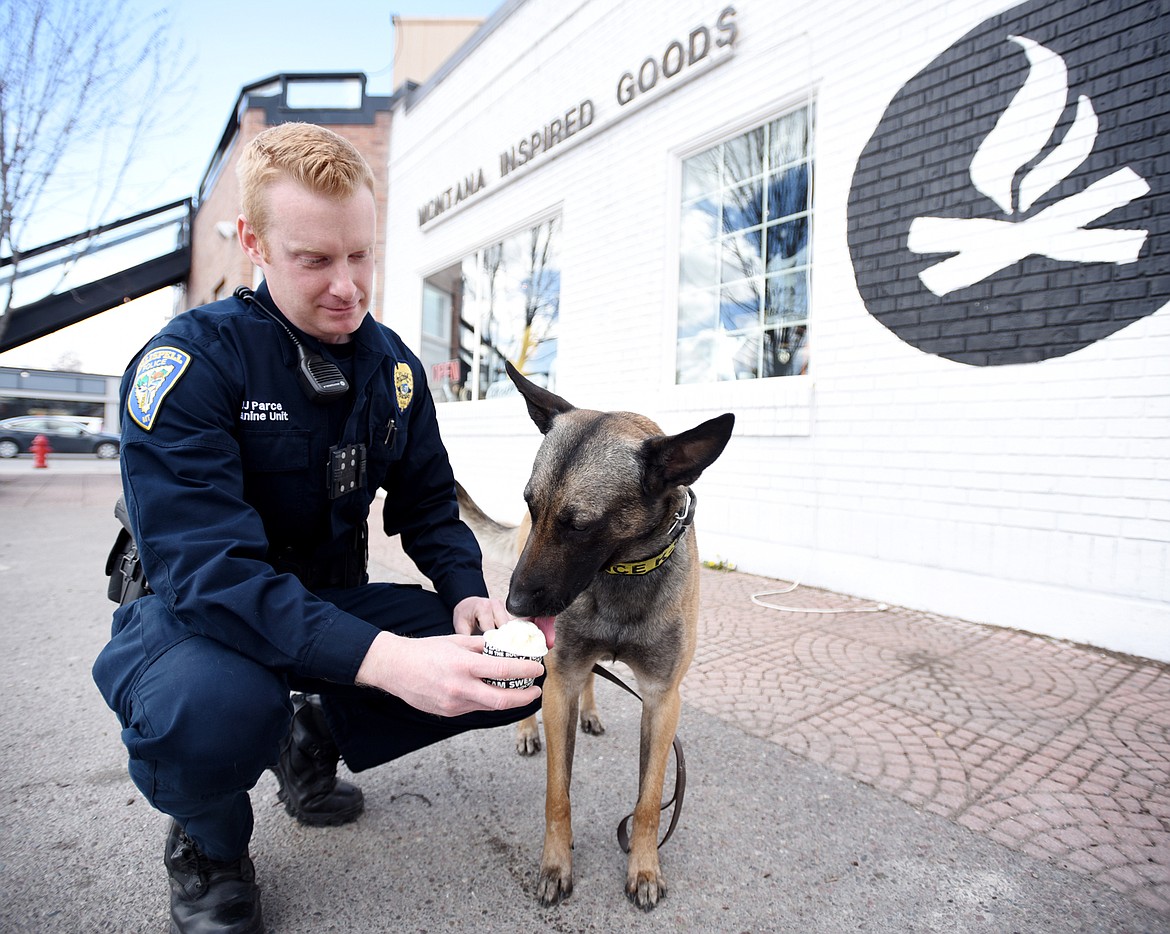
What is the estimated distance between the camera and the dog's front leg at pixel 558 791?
1.85m

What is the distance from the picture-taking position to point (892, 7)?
486cm

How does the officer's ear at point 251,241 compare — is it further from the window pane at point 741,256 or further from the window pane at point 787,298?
the window pane at point 741,256

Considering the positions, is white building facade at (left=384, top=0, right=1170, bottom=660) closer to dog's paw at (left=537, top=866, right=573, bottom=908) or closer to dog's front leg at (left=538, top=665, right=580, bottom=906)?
dog's front leg at (left=538, top=665, right=580, bottom=906)

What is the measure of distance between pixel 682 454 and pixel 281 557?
125 cm

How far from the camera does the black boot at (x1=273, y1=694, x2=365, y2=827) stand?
2107mm

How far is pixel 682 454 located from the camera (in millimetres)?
1907

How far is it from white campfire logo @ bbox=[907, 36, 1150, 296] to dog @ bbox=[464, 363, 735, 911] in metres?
3.48

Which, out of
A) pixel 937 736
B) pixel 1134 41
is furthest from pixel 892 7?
pixel 937 736

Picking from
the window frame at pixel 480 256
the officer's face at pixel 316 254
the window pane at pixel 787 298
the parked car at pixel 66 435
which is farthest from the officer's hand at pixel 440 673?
the parked car at pixel 66 435

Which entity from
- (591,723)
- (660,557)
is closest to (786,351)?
(591,723)

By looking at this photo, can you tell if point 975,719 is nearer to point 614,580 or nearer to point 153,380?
point 614,580

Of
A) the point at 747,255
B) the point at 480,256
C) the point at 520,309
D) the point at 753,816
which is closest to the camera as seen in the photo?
the point at 753,816

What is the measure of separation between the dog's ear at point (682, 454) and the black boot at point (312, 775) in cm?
136

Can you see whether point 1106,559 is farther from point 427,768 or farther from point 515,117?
point 515,117
